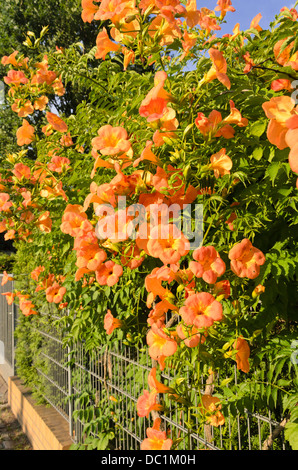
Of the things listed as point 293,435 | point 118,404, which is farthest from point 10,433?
point 293,435

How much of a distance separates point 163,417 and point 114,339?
66cm

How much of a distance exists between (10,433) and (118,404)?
11.4ft

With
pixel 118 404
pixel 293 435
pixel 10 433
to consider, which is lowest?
pixel 10 433

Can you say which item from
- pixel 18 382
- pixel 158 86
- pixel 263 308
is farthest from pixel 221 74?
pixel 18 382

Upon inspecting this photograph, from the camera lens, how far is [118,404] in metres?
3.40

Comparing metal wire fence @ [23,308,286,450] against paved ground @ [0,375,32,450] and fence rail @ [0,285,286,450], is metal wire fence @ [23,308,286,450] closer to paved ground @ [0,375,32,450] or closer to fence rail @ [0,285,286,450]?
fence rail @ [0,285,286,450]

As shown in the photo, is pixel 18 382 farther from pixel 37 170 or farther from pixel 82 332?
pixel 37 170

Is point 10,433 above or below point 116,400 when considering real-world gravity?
below

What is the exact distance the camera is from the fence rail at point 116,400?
2207 millimetres

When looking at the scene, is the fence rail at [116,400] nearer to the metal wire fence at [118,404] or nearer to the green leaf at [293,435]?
the metal wire fence at [118,404]

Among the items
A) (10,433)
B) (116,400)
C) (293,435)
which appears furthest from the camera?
(10,433)

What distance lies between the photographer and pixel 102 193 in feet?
4.91

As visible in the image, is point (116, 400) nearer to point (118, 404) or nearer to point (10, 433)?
point (118, 404)

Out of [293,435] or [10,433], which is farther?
[10,433]
